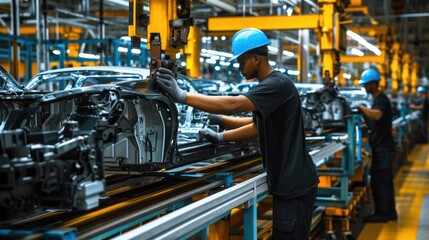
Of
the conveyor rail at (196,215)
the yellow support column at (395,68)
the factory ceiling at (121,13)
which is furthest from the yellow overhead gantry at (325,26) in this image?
the yellow support column at (395,68)

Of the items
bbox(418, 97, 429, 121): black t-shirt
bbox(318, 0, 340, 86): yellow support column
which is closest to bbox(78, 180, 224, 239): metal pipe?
bbox(318, 0, 340, 86): yellow support column

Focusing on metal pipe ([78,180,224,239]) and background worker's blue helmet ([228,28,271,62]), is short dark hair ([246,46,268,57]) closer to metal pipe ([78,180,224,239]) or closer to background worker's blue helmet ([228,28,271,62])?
background worker's blue helmet ([228,28,271,62])

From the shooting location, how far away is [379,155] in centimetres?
773

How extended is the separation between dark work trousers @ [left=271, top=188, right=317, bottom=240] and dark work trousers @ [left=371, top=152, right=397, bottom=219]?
4.36 metres

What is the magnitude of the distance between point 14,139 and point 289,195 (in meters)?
1.81

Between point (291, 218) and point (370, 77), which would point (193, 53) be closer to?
point (370, 77)

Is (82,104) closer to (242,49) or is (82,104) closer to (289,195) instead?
(242,49)

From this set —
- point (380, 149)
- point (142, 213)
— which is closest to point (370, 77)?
point (380, 149)

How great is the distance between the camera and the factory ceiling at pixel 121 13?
37.2 ft

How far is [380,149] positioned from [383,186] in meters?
0.49

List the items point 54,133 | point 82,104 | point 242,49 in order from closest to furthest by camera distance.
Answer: point 54,133, point 82,104, point 242,49

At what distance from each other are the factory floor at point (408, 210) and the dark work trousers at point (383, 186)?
182mm

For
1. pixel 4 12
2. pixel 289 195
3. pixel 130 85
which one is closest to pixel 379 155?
pixel 289 195

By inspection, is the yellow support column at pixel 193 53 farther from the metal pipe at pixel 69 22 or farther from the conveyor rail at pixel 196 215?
the metal pipe at pixel 69 22
